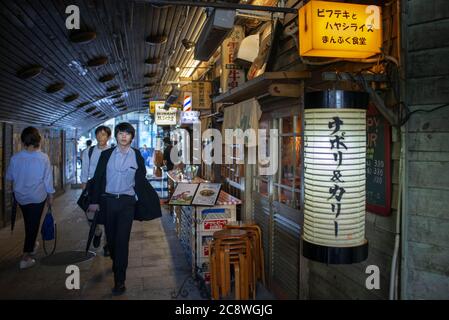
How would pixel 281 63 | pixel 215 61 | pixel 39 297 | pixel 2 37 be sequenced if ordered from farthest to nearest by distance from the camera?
pixel 215 61
pixel 2 37
pixel 281 63
pixel 39 297

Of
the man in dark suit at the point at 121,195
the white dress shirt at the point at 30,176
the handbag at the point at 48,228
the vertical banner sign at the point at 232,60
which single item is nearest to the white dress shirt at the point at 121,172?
the man in dark suit at the point at 121,195

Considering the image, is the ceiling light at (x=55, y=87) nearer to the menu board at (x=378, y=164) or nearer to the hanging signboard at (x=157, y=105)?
the hanging signboard at (x=157, y=105)

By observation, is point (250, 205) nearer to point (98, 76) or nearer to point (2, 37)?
point (2, 37)

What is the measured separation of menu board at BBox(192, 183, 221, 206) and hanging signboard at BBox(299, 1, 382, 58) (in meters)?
4.24

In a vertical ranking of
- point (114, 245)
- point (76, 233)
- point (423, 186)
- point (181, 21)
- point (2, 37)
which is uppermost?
point (181, 21)

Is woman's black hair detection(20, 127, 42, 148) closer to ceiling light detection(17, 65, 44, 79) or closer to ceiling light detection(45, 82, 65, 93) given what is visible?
ceiling light detection(17, 65, 44, 79)

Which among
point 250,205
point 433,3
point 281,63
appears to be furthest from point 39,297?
point 433,3

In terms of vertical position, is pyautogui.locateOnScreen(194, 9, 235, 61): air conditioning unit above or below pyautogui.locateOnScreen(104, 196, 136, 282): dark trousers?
above

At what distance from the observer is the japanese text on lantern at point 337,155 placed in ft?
12.1

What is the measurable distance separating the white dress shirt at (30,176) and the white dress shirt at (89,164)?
0.90 m

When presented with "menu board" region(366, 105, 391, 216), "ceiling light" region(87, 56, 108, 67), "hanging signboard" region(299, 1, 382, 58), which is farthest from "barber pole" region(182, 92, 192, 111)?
"menu board" region(366, 105, 391, 216)

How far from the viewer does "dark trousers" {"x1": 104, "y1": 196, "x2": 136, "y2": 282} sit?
6.90 m
